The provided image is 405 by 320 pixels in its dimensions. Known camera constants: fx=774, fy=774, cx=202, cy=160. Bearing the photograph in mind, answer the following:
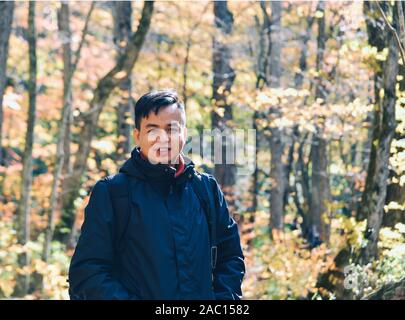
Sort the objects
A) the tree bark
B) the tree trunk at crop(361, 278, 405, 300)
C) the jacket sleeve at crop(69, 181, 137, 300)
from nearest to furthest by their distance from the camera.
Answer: the jacket sleeve at crop(69, 181, 137, 300)
the tree trunk at crop(361, 278, 405, 300)
the tree bark

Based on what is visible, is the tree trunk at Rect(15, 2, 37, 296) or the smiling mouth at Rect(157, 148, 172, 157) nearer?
the smiling mouth at Rect(157, 148, 172, 157)

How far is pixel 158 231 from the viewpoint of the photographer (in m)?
2.85

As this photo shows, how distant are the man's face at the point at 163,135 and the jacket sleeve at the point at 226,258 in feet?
0.83

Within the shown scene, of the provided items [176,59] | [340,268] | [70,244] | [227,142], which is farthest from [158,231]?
[176,59]

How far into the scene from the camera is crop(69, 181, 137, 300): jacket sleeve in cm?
279

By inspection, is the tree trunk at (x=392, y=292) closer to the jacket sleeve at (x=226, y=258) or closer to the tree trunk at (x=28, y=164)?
the jacket sleeve at (x=226, y=258)

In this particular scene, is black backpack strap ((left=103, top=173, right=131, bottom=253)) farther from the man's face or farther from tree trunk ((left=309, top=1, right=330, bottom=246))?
tree trunk ((left=309, top=1, right=330, bottom=246))

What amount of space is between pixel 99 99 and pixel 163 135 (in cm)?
911

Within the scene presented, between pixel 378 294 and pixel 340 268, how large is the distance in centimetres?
331

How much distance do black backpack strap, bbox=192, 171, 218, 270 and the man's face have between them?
14cm

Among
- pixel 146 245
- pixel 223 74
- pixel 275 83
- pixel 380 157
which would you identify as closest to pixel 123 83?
pixel 223 74

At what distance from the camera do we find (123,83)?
16.1 m

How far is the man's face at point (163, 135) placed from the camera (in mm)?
2939

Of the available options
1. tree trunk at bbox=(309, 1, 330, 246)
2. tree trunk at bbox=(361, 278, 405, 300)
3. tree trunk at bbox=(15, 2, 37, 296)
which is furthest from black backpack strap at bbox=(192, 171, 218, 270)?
tree trunk at bbox=(309, 1, 330, 246)
